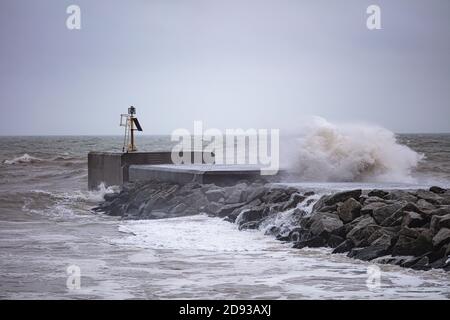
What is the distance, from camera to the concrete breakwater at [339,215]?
7.19 meters

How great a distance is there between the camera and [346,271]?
6.81 metres

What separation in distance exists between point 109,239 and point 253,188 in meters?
2.66

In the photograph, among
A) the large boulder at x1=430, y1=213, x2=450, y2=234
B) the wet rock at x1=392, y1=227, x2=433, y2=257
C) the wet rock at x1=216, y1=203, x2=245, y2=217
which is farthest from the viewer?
the wet rock at x1=216, y1=203, x2=245, y2=217

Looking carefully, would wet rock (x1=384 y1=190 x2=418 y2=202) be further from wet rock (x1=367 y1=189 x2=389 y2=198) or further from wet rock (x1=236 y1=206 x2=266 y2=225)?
wet rock (x1=236 y1=206 x2=266 y2=225)

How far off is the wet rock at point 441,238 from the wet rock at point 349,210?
1511 millimetres

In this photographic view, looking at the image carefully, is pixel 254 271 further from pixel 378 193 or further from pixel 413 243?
pixel 378 193

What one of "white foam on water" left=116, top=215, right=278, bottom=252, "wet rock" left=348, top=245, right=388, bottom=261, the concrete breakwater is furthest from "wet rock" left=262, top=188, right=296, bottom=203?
"wet rock" left=348, top=245, right=388, bottom=261

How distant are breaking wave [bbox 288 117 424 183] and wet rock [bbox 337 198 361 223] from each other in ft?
13.7

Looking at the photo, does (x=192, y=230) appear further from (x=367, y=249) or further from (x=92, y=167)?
(x=92, y=167)

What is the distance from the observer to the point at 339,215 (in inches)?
339

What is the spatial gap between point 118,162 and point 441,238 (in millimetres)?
9594

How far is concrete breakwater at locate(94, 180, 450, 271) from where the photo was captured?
719cm

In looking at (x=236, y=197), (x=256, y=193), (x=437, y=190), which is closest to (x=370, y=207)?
(x=437, y=190)

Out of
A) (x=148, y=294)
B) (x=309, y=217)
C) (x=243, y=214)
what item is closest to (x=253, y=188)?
(x=243, y=214)
